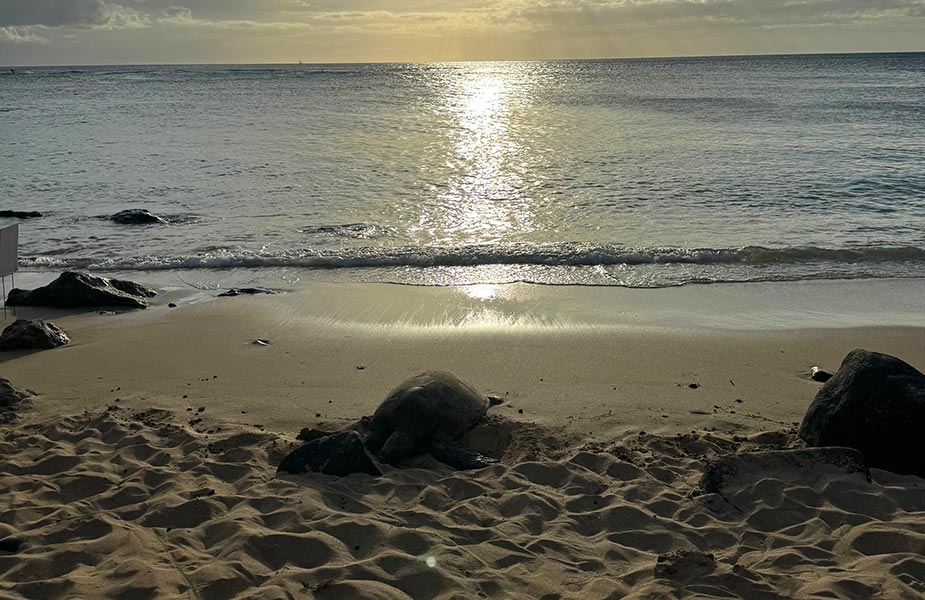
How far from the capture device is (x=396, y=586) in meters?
3.63

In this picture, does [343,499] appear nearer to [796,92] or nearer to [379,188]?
[379,188]

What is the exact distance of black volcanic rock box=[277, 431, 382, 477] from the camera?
4785 mm

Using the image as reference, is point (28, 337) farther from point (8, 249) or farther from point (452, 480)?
point (452, 480)

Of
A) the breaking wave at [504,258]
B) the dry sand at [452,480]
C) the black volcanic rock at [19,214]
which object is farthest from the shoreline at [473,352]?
the black volcanic rock at [19,214]

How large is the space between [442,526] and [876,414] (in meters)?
2.93

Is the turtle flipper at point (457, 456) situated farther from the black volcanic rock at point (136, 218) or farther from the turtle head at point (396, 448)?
the black volcanic rock at point (136, 218)

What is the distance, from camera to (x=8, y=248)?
7832mm

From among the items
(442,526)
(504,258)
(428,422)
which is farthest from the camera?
(504,258)

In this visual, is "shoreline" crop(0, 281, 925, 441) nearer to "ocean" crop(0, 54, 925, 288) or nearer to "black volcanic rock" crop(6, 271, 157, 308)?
"black volcanic rock" crop(6, 271, 157, 308)

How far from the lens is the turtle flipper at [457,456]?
495 cm

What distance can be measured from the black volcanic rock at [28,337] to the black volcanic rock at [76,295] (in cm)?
129

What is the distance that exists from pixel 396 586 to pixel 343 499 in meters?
0.96

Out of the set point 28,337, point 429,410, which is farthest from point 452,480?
point 28,337

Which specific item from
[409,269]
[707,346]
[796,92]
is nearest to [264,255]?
[409,269]
